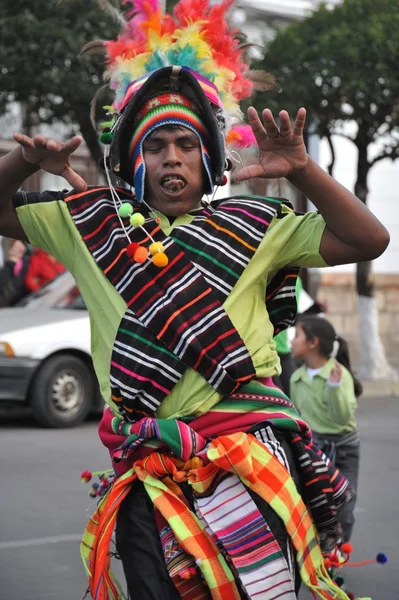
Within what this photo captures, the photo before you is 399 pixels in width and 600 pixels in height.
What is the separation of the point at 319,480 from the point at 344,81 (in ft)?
39.3

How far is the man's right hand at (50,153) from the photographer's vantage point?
2.78m


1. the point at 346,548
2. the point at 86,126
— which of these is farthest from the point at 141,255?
the point at 86,126

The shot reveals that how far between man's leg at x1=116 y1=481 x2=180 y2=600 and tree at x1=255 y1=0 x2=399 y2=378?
11754 millimetres

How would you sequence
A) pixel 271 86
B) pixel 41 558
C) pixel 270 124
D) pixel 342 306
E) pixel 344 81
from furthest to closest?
pixel 342 306
pixel 344 81
pixel 41 558
pixel 271 86
pixel 270 124

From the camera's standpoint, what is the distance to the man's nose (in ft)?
9.66

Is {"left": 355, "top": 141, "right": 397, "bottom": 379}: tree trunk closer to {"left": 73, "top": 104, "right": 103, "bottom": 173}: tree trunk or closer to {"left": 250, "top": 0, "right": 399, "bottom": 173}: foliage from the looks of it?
{"left": 250, "top": 0, "right": 399, "bottom": 173}: foliage

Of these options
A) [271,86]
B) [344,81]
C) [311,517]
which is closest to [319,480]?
[311,517]

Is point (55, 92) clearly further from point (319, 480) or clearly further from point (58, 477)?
point (319, 480)

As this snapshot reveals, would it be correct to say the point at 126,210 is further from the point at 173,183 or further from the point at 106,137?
the point at 106,137

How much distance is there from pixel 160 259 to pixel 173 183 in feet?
0.85

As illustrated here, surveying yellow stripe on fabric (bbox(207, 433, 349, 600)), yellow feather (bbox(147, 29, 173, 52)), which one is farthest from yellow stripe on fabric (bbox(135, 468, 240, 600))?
yellow feather (bbox(147, 29, 173, 52))

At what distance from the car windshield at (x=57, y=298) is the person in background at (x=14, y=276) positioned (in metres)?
0.16

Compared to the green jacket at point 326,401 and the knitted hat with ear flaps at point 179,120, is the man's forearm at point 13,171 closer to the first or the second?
the knitted hat with ear flaps at point 179,120

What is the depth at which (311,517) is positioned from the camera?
3.04 metres
